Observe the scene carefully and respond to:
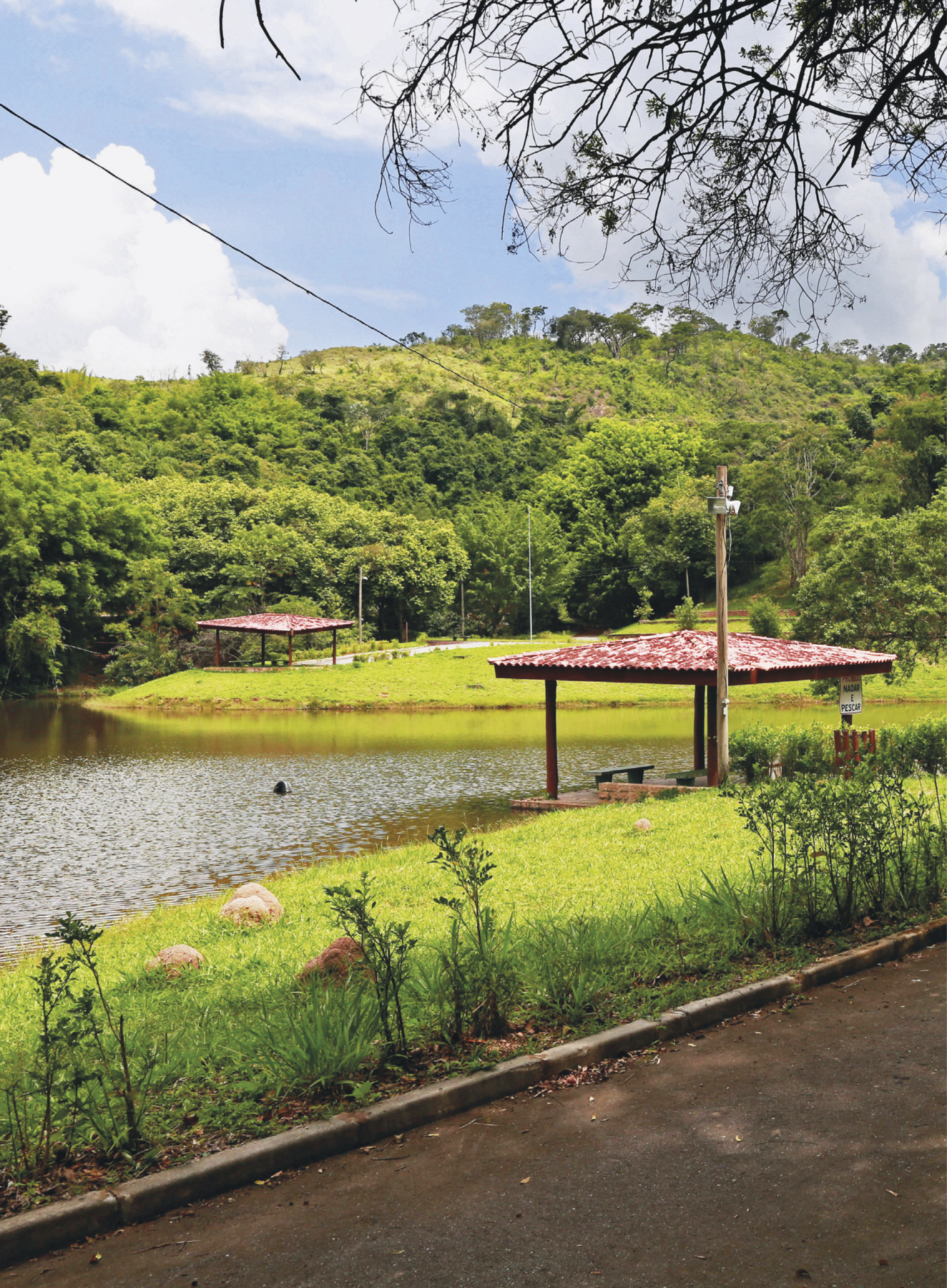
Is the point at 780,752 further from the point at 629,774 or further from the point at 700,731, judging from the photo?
the point at 700,731

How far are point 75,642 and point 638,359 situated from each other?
3355 inches

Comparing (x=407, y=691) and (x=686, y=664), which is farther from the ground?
(x=686, y=664)

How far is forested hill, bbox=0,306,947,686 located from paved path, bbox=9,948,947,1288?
130 feet

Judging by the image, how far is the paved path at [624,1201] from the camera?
10.4 ft

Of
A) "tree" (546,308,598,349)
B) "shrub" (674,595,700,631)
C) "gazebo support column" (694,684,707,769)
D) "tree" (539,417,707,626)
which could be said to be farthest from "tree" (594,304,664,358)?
"gazebo support column" (694,684,707,769)

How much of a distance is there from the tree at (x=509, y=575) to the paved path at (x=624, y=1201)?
67.4 m

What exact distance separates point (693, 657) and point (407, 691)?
93.1ft

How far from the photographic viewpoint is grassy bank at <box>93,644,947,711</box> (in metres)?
43.0

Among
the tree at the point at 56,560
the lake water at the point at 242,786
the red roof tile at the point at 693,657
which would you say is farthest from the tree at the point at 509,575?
the red roof tile at the point at 693,657

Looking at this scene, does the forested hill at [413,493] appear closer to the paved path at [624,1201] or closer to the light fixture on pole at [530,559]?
the light fixture on pole at [530,559]

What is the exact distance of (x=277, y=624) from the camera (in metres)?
49.7

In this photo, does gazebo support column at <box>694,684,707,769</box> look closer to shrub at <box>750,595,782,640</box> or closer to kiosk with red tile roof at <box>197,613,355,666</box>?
shrub at <box>750,595,782,640</box>

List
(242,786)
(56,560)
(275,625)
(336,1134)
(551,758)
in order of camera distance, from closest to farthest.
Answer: (336,1134)
(551,758)
(242,786)
(275,625)
(56,560)

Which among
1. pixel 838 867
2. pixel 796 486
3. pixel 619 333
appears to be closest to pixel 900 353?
pixel 619 333
